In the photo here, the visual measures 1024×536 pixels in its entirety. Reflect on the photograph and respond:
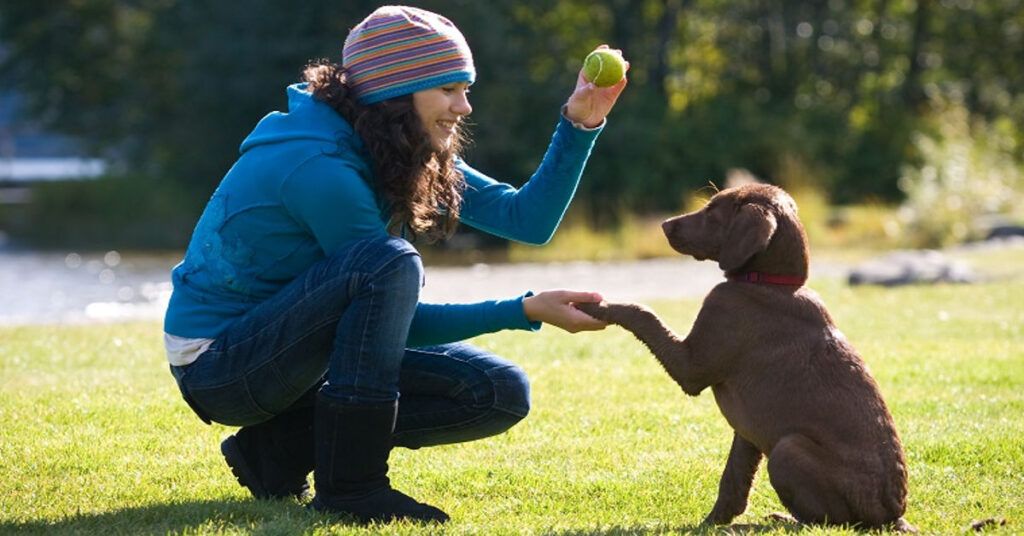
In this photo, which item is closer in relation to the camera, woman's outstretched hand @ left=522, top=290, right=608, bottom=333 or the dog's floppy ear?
the dog's floppy ear

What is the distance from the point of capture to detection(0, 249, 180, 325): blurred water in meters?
13.8

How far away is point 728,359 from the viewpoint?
172 inches

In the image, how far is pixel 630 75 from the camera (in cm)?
2962

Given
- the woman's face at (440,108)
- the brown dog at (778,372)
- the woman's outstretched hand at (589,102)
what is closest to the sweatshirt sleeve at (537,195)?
the woman's outstretched hand at (589,102)

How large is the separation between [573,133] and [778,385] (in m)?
1.23

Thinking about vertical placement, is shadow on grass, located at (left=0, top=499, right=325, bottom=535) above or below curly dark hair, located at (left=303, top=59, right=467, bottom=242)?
below

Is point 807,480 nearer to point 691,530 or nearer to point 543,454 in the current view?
point 691,530

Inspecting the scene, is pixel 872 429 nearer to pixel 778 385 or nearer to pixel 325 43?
pixel 778 385

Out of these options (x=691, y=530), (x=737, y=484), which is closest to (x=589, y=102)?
(x=737, y=484)

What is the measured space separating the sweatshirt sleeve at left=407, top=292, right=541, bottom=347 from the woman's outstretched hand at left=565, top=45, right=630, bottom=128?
29.5 inches

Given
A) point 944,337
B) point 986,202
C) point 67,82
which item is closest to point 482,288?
point 944,337

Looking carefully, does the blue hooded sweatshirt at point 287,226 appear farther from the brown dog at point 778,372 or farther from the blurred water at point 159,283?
the blurred water at point 159,283

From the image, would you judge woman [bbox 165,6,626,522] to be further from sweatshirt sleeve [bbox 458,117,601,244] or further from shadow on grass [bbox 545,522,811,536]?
shadow on grass [bbox 545,522,811,536]

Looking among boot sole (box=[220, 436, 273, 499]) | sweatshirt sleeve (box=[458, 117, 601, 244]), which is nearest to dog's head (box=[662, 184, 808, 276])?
sweatshirt sleeve (box=[458, 117, 601, 244])
